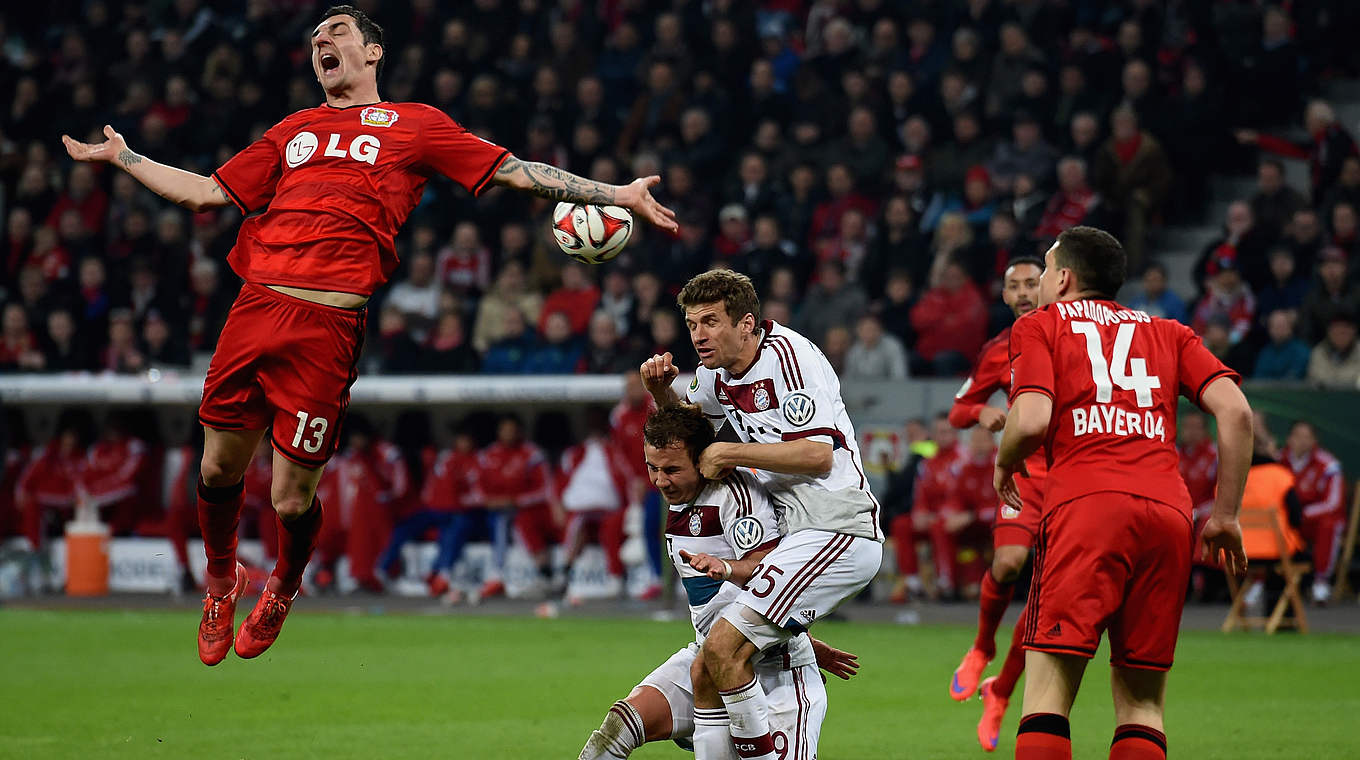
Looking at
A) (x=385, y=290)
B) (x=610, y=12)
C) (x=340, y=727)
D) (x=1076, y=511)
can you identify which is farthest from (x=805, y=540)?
(x=610, y=12)

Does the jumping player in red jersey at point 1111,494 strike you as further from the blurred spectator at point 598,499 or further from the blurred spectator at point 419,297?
the blurred spectator at point 419,297

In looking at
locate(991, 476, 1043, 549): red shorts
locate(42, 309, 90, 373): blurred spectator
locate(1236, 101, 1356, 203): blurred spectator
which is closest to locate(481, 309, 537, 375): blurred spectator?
locate(42, 309, 90, 373): blurred spectator

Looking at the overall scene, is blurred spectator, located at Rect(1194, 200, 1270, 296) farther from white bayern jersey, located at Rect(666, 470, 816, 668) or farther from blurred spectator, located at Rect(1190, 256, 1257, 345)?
white bayern jersey, located at Rect(666, 470, 816, 668)

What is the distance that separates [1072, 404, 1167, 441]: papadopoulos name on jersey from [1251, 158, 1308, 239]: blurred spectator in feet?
38.4

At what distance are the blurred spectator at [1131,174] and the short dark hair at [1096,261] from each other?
11.7 meters

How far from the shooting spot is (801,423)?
629 cm

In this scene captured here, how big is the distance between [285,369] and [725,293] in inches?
74.8

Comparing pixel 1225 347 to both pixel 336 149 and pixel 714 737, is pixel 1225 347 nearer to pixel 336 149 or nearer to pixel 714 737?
pixel 714 737

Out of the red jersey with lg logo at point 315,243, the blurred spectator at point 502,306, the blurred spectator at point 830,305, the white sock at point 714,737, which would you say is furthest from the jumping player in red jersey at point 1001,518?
the blurred spectator at point 502,306

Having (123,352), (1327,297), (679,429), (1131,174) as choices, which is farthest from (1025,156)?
(679,429)

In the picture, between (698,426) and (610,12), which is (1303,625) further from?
(610,12)

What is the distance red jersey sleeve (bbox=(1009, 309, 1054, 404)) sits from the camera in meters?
5.46

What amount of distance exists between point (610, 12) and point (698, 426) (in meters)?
16.5

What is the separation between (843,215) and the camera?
720 inches
